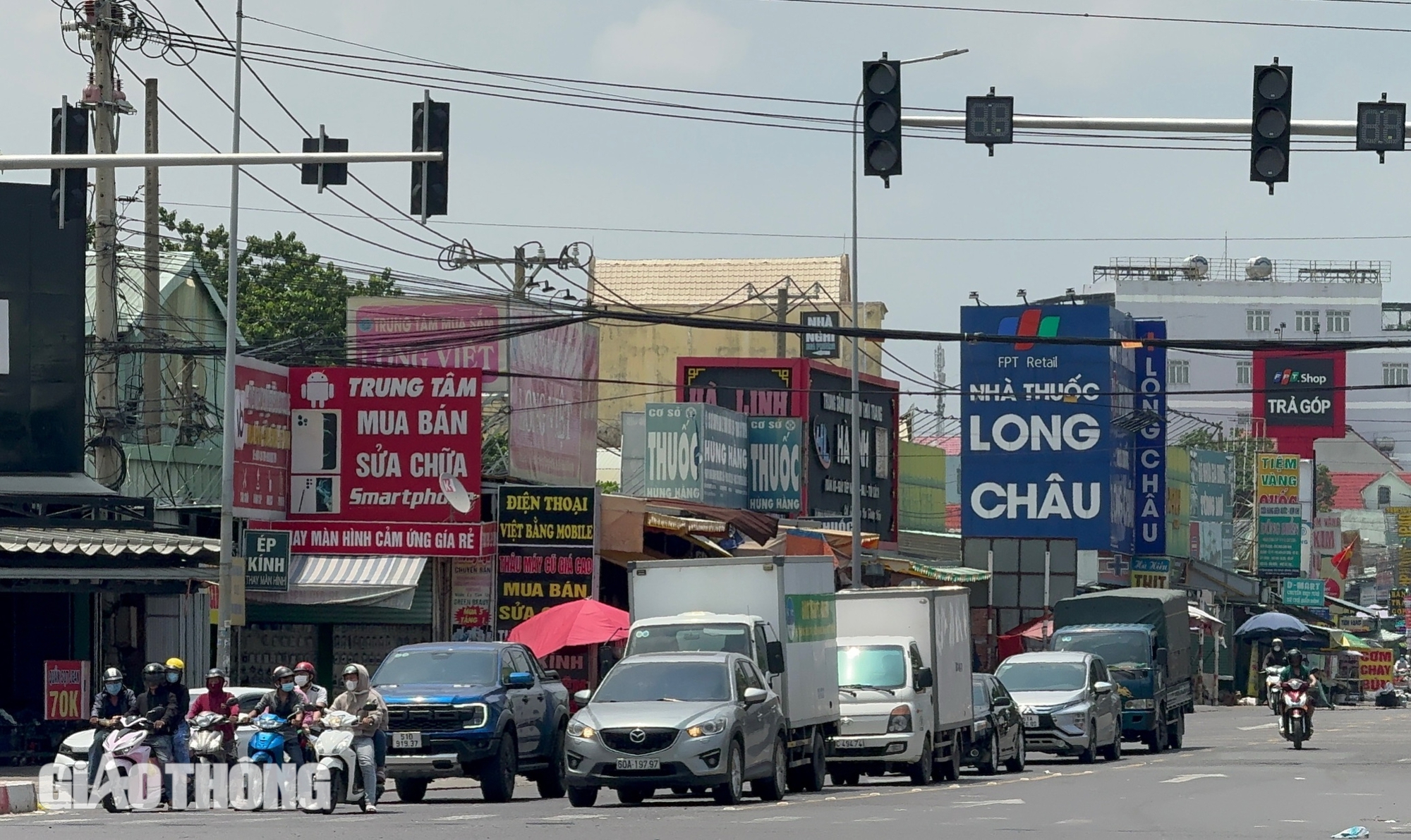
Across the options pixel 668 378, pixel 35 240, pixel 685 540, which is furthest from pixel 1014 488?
pixel 35 240

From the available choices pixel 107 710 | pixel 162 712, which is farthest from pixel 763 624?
pixel 107 710

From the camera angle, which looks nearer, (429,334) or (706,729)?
(706,729)

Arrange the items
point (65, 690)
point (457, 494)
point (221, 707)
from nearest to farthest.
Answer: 1. point (221, 707)
2. point (65, 690)
3. point (457, 494)

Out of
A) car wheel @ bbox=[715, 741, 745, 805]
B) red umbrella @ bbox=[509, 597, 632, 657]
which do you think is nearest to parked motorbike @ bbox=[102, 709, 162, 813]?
car wheel @ bbox=[715, 741, 745, 805]

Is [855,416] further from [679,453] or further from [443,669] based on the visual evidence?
[443,669]

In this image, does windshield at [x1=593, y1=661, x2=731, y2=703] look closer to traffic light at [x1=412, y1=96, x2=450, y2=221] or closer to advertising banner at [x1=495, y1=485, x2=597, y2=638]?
traffic light at [x1=412, y1=96, x2=450, y2=221]

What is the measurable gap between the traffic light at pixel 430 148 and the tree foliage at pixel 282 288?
43927 mm

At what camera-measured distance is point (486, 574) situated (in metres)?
37.7

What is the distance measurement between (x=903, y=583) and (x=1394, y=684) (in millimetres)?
40667

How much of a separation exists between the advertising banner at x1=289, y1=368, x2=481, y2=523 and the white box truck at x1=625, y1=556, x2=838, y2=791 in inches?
466

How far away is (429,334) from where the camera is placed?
41.9 metres

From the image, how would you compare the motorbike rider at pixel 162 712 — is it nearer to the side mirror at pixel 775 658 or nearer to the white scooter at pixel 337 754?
the white scooter at pixel 337 754

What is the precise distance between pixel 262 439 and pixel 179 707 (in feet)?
47.3

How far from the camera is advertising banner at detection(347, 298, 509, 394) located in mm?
42031
